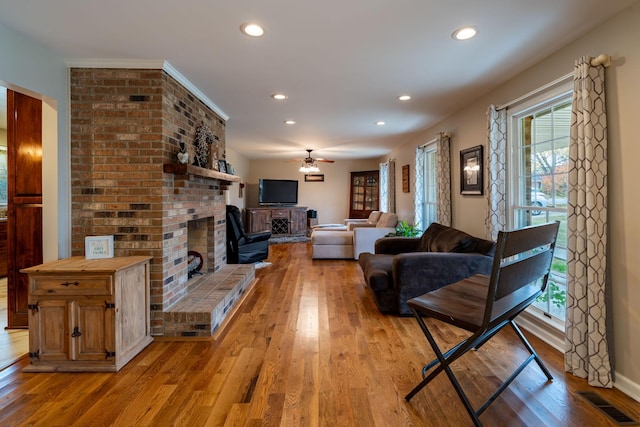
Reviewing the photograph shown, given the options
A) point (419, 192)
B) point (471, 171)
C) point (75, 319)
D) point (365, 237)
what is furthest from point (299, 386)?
point (419, 192)

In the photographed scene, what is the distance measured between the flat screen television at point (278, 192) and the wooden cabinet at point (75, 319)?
21.9 feet

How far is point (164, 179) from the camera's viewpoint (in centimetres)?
266

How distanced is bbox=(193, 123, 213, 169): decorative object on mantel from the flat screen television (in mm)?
5152

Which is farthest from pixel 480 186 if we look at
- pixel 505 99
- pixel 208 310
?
pixel 208 310

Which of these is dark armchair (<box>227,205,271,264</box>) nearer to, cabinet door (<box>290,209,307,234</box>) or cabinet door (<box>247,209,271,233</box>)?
cabinet door (<box>247,209,271,233</box>)

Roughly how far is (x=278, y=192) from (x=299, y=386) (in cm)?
728

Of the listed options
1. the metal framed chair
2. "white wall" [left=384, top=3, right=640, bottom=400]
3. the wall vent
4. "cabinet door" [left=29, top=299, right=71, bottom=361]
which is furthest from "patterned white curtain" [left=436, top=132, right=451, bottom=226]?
"cabinet door" [left=29, top=299, right=71, bottom=361]

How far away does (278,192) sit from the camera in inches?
352

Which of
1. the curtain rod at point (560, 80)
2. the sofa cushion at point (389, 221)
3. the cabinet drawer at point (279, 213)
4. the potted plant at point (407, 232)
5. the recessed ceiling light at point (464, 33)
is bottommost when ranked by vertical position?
the potted plant at point (407, 232)

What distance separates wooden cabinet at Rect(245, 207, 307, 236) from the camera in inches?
331

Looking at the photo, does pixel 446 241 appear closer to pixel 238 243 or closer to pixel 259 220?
pixel 238 243

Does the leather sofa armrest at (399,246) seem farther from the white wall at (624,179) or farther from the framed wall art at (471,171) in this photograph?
the white wall at (624,179)

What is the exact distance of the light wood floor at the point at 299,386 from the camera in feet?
5.52

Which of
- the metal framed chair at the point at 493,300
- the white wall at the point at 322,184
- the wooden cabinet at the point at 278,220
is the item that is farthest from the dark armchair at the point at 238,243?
the white wall at the point at 322,184
